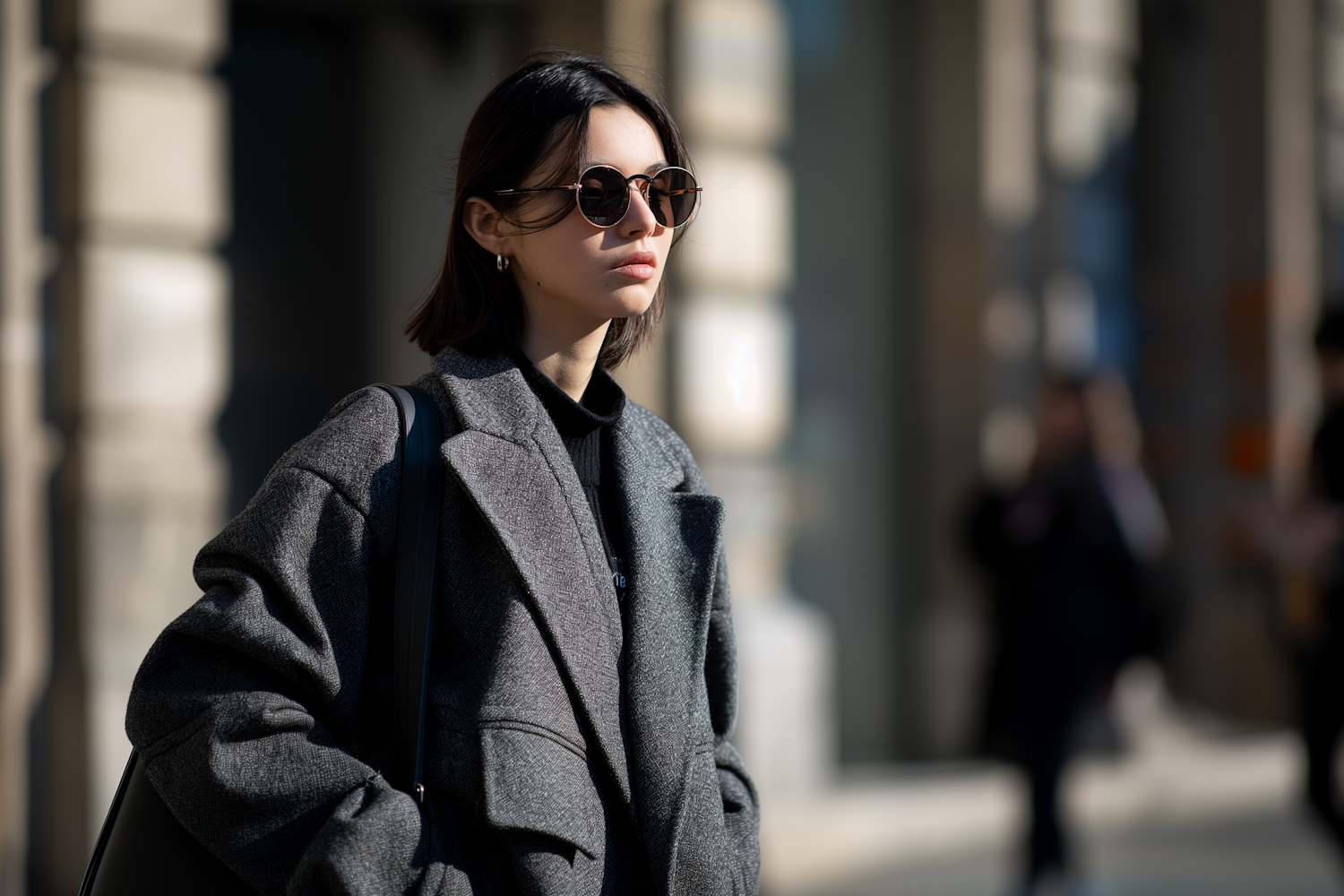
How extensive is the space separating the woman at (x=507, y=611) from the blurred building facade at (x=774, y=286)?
1.38 metres

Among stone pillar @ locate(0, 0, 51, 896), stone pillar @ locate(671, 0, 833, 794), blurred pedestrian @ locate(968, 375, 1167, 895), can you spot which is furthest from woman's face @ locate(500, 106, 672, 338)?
stone pillar @ locate(671, 0, 833, 794)

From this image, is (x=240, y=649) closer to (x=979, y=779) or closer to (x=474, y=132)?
(x=474, y=132)

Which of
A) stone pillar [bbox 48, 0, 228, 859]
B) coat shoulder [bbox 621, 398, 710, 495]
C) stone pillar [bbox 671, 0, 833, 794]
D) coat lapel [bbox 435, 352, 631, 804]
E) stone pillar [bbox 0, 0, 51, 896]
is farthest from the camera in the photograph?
stone pillar [bbox 671, 0, 833, 794]

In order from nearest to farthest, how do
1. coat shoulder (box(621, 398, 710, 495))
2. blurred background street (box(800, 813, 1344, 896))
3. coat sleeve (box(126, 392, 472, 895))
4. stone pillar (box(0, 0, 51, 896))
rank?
coat sleeve (box(126, 392, 472, 895))
coat shoulder (box(621, 398, 710, 495))
stone pillar (box(0, 0, 51, 896))
blurred background street (box(800, 813, 1344, 896))

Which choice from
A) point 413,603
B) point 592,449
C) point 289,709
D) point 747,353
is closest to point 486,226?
point 592,449

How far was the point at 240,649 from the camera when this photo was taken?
1.46 m

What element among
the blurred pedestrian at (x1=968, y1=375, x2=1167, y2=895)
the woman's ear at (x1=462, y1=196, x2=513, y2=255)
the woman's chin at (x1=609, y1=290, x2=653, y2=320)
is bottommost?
the blurred pedestrian at (x1=968, y1=375, x2=1167, y2=895)

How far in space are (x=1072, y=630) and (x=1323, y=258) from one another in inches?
230

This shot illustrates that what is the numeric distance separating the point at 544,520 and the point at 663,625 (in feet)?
0.65

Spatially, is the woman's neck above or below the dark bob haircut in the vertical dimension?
below

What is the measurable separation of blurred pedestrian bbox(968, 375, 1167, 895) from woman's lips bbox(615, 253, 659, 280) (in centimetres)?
382

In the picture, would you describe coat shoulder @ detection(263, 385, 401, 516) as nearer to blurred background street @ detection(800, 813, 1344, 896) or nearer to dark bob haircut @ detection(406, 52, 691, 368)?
dark bob haircut @ detection(406, 52, 691, 368)

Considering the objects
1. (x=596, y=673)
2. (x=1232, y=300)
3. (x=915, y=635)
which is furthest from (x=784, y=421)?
(x=596, y=673)

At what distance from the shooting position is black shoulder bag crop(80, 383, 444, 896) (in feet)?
4.90
